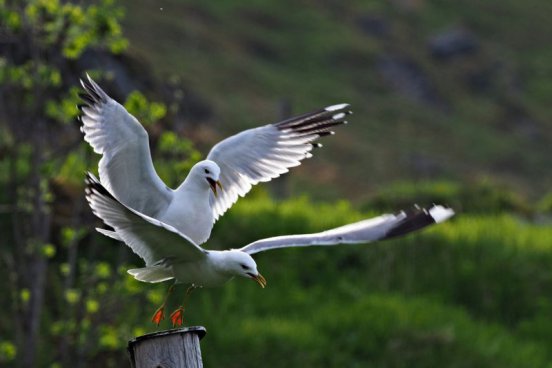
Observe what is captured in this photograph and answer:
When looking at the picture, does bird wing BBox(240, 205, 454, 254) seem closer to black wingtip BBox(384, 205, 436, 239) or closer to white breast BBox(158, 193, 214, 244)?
black wingtip BBox(384, 205, 436, 239)

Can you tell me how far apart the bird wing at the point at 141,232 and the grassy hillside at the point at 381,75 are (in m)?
20.6

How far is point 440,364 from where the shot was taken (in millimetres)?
11039

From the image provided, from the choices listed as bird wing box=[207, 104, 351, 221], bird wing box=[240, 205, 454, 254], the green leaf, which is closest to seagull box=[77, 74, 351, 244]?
bird wing box=[207, 104, 351, 221]

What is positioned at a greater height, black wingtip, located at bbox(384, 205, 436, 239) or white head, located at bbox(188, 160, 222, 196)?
white head, located at bbox(188, 160, 222, 196)

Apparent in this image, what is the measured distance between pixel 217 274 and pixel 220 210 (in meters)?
1.73

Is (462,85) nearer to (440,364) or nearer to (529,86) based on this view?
(529,86)

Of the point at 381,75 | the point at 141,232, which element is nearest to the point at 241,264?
A: the point at 141,232

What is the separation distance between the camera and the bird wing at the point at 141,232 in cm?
561

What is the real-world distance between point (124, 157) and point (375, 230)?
4.99 feet

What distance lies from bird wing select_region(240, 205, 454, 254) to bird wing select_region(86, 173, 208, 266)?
1.34 ft

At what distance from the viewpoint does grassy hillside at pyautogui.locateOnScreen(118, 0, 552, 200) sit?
1341 inches

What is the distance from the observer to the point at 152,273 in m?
6.13

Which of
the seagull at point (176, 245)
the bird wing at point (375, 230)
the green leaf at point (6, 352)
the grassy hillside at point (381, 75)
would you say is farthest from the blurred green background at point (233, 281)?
the grassy hillside at point (381, 75)

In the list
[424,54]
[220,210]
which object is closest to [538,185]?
[424,54]
